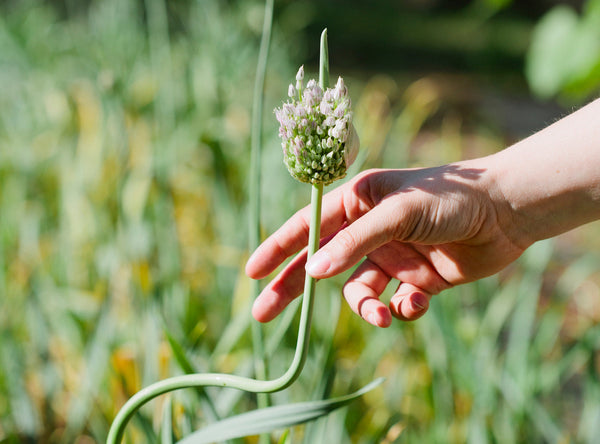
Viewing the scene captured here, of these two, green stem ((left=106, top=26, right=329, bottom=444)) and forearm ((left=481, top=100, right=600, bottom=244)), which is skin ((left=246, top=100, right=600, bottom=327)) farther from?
green stem ((left=106, top=26, right=329, bottom=444))

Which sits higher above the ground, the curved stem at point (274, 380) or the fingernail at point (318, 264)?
the fingernail at point (318, 264)

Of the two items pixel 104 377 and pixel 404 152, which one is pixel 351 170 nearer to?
pixel 104 377

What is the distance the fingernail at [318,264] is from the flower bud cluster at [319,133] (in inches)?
2.8

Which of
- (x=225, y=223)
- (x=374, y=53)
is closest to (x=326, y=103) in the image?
(x=225, y=223)

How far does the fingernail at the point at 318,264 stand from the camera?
53 centimetres

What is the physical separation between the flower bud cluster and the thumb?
0.27 feet

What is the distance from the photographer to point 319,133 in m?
0.52

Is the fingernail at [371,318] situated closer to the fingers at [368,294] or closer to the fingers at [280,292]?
the fingers at [368,294]

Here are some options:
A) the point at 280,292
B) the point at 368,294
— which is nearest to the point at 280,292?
the point at 280,292

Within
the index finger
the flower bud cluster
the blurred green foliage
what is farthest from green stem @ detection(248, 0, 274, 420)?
the blurred green foliage

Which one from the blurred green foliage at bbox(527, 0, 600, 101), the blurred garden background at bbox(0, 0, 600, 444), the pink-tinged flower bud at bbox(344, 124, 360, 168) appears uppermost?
the blurred green foliage at bbox(527, 0, 600, 101)

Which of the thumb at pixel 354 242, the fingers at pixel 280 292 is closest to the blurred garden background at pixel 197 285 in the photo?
the fingers at pixel 280 292

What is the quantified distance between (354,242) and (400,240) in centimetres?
14

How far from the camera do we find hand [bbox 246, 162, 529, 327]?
0.65 meters
